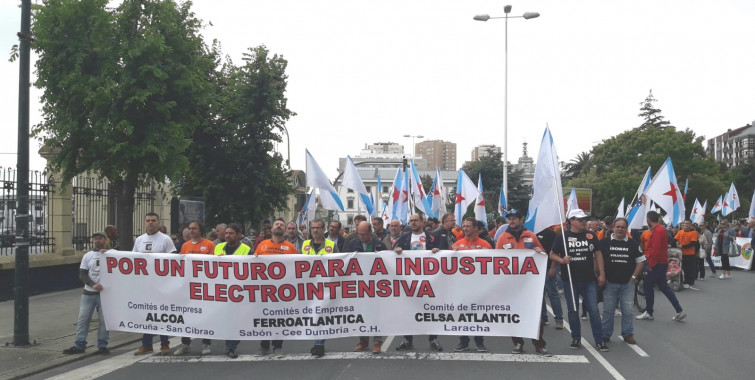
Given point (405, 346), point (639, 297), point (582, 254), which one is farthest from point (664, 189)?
point (405, 346)

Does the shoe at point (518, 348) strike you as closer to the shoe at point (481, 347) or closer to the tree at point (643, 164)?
the shoe at point (481, 347)

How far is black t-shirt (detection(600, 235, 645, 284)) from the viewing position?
28.8 feet

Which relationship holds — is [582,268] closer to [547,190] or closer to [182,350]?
[547,190]

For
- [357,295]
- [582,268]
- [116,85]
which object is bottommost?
[357,295]

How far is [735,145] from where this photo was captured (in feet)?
449

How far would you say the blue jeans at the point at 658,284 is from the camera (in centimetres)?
1068

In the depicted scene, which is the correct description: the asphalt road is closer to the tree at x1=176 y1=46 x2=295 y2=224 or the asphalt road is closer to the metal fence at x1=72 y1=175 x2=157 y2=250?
the metal fence at x1=72 y1=175 x2=157 y2=250

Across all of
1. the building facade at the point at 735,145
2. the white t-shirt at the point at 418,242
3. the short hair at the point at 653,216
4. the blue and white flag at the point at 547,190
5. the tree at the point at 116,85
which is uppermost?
the building facade at the point at 735,145

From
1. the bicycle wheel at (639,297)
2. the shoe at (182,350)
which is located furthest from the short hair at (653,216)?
the shoe at (182,350)

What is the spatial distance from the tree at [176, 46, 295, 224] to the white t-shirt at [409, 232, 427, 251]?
10475 millimetres

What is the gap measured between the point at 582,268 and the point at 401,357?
2.70 metres

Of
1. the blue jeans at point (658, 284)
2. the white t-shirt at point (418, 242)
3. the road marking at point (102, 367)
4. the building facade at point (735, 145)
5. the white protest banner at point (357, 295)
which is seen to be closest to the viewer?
the road marking at point (102, 367)

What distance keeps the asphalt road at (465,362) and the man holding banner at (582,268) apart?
0.29 metres

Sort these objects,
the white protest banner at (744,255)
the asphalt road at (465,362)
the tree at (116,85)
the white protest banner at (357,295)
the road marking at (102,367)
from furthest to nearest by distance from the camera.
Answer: the white protest banner at (744,255) < the tree at (116,85) < the white protest banner at (357,295) < the road marking at (102,367) < the asphalt road at (465,362)
